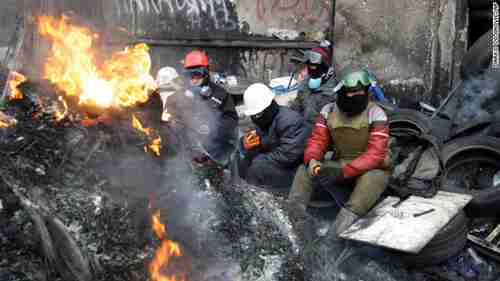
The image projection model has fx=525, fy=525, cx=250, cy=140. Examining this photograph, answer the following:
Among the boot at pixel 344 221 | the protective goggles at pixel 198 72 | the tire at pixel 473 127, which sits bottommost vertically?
the boot at pixel 344 221

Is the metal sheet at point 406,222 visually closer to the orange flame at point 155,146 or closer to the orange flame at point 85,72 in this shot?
the orange flame at point 155,146

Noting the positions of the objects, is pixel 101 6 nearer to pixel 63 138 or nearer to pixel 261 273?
pixel 63 138

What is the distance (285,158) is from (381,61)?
10.4ft

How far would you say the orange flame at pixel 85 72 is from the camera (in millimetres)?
5156

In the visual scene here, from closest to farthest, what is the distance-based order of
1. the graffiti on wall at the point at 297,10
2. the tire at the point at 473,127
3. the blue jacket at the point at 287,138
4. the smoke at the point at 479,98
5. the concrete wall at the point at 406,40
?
the blue jacket at the point at 287,138 < the tire at the point at 473,127 < the smoke at the point at 479,98 < the concrete wall at the point at 406,40 < the graffiti on wall at the point at 297,10

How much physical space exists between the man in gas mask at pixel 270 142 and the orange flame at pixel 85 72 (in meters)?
1.31

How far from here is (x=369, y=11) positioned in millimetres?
8312

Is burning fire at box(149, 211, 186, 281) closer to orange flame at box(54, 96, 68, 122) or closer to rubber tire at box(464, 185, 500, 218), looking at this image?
orange flame at box(54, 96, 68, 122)

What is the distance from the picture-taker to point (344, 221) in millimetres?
5387

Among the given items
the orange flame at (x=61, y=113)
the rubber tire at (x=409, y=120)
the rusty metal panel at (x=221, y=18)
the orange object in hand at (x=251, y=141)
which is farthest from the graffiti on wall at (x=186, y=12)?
the orange flame at (x=61, y=113)

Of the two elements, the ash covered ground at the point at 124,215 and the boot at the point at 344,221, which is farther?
the boot at the point at 344,221

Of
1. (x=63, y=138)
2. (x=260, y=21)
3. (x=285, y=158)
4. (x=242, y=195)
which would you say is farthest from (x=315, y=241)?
(x=260, y=21)

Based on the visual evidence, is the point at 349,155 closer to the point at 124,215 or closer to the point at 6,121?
the point at 124,215

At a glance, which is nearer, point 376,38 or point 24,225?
point 24,225
